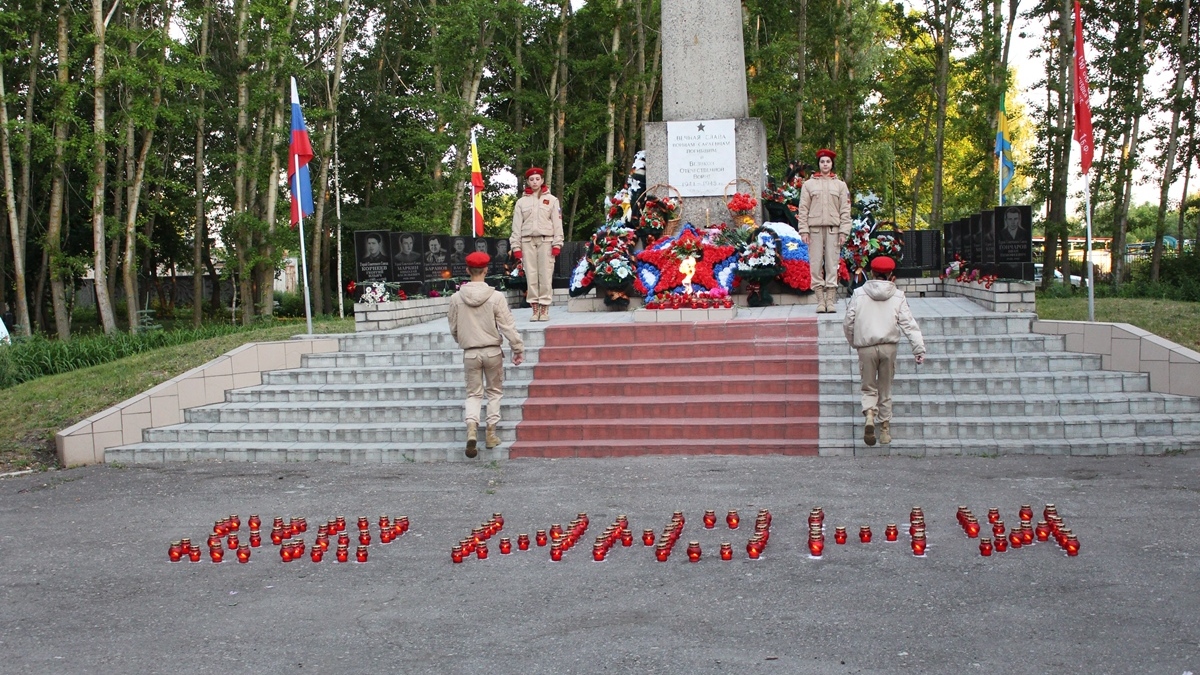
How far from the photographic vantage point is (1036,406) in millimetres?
10719

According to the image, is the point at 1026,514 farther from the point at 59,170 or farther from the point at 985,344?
the point at 59,170

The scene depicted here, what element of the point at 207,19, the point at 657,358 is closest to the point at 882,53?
the point at 207,19

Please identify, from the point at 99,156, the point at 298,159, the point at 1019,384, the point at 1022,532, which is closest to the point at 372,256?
the point at 298,159

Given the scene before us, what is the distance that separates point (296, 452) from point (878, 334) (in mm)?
5606

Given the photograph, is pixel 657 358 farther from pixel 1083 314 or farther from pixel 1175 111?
pixel 1175 111

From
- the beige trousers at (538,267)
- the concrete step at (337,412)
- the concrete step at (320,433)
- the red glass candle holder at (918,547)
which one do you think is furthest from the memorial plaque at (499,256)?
the red glass candle holder at (918,547)

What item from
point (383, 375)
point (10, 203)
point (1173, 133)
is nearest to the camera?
point (383, 375)

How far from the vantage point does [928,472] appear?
9.45 meters

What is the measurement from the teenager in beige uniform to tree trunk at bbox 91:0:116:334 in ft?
50.8

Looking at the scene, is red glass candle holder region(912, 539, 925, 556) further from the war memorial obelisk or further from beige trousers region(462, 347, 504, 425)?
the war memorial obelisk

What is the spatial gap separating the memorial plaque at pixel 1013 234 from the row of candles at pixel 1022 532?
710cm

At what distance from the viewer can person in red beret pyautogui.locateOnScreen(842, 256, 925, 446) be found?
10.1 metres

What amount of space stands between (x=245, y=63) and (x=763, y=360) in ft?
67.5

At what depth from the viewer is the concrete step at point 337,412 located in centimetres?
1182
